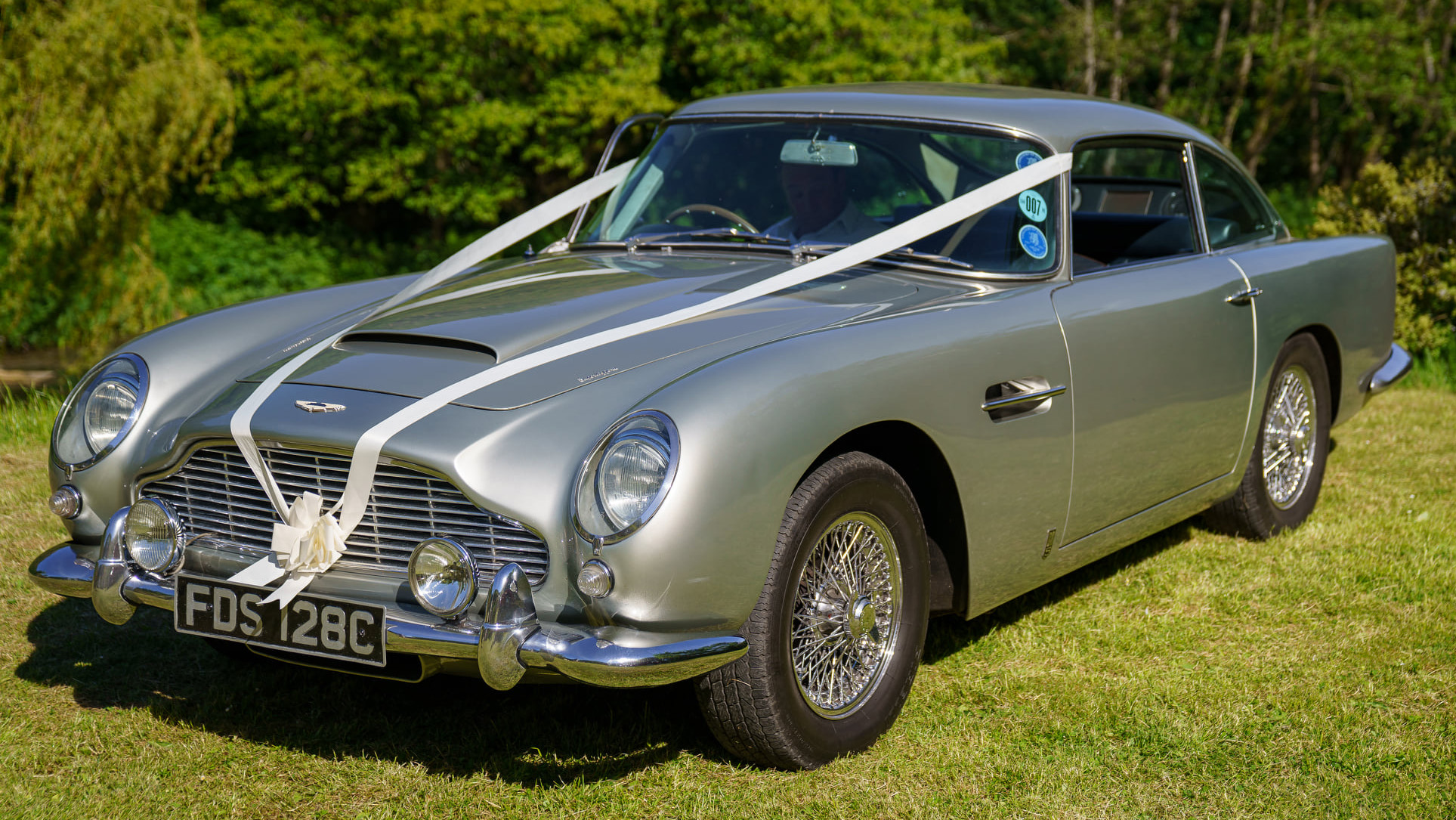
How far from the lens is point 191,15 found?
34.5 ft

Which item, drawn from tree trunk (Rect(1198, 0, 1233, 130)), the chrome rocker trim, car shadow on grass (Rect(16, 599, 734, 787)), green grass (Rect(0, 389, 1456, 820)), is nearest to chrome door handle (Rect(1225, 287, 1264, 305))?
green grass (Rect(0, 389, 1456, 820))

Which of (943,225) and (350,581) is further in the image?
(943,225)

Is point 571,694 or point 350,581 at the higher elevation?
point 350,581

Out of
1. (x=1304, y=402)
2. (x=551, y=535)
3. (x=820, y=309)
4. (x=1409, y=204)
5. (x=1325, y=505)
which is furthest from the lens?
(x=1409, y=204)

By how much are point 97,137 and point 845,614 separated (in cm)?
884

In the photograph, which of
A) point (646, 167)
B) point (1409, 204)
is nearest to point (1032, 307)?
point (646, 167)

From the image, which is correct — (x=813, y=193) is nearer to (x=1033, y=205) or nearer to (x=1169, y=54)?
(x=1033, y=205)

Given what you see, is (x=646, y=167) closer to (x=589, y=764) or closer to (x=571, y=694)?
(x=571, y=694)

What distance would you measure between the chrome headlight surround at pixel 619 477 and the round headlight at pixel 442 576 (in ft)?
→ 0.83

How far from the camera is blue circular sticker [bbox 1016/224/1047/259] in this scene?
12.1 ft

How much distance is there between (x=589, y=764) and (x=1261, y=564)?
8.87ft

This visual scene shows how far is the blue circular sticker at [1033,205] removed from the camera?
3.77 m

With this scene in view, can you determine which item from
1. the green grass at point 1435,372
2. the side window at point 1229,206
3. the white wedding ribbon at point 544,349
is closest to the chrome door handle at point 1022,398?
the white wedding ribbon at point 544,349

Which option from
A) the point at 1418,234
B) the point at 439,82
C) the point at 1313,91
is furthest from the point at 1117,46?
the point at 1418,234
